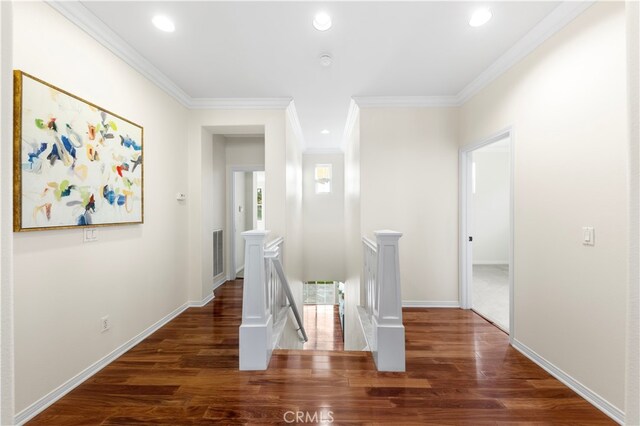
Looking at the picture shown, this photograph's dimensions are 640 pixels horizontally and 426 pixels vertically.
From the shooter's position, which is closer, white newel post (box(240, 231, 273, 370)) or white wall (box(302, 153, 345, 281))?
white newel post (box(240, 231, 273, 370))

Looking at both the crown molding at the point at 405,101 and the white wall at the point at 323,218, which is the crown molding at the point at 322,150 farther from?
the crown molding at the point at 405,101

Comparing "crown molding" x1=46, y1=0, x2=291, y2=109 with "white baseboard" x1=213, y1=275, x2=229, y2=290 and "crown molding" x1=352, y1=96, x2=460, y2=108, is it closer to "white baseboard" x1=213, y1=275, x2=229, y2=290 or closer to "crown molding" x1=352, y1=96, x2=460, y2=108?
"crown molding" x1=352, y1=96, x2=460, y2=108

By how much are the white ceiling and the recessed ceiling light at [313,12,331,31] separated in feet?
0.15

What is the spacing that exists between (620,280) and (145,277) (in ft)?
12.5

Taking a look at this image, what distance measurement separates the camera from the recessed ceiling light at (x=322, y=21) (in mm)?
2021

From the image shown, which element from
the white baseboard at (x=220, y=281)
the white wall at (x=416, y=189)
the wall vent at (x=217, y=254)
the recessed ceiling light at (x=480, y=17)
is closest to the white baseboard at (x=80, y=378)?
the white baseboard at (x=220, y=281)

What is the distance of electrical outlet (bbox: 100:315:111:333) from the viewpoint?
7.12 ft

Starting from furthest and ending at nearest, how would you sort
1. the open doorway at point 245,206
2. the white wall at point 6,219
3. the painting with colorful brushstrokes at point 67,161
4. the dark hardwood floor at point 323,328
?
the open doorway at point 245,206 < the dark hardwood floor at point 323,328 < the painting with colorful brushstrokes at point 67,161 < the white wall at point 6,219

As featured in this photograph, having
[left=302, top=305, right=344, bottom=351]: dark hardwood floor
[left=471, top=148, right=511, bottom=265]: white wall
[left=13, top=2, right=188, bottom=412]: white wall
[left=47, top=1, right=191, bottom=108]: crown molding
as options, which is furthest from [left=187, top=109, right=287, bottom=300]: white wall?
[left=471, top=148, right=511, bottom=265]: white wall

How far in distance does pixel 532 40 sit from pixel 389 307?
2.57m

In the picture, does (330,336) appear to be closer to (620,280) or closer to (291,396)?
(291,396)

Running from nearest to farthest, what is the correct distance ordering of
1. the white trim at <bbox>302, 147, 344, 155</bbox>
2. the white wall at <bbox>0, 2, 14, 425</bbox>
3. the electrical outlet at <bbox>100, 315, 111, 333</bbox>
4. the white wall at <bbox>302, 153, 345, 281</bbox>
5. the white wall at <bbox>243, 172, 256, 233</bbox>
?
the white wall at <bbox>0, 2, 14, 425</bbox>
the electrical outlet at <bbox>100, 315, 111, 333</bbox>
the white trim at <bbox>302, 147, 344, 155</bbox>
the white wall at <bbox>302, 153, 345, 281</bbox>
the white wall at <bbox>243, 172, 256, 233</bbox>

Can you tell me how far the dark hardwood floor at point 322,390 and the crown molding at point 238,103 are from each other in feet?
9.56

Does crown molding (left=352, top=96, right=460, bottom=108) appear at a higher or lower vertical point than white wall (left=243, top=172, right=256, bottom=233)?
higher
